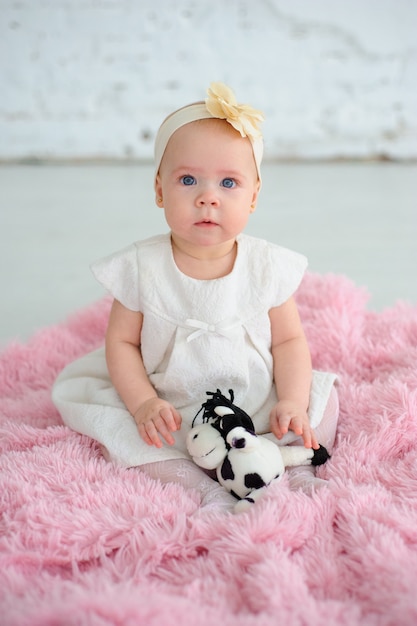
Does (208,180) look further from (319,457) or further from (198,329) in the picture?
(319,457)

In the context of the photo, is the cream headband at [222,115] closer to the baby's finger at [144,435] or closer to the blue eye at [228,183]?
the blue eye at [228,183]

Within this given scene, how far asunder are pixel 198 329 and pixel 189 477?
21cm

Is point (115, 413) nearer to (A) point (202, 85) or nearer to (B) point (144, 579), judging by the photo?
(B) point (144, 579)

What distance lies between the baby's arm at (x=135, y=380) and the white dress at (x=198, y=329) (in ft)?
0.06

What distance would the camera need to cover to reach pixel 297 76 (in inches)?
134

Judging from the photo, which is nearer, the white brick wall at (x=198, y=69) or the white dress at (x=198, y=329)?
the white dress at (x=198, y=329)

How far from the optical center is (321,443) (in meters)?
1.02

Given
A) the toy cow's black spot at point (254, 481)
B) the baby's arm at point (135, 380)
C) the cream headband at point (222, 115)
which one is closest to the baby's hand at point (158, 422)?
the baby's arm at point (135, 380)

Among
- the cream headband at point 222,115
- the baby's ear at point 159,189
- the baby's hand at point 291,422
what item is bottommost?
the baby's hand at point 291,422

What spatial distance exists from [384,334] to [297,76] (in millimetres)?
2392

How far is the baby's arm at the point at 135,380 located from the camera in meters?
0.96

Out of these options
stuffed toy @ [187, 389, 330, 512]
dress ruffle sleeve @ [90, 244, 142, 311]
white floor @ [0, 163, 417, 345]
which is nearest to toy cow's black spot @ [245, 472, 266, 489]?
stuffed toy @ [187, 389, 330, 512]

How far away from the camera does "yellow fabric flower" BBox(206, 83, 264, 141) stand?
935mm

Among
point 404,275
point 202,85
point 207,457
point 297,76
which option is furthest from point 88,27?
point 207,457
